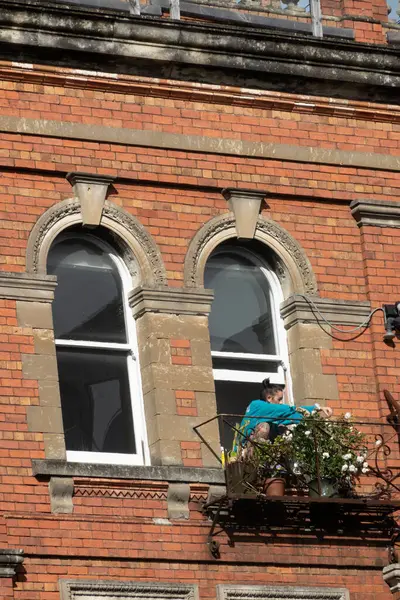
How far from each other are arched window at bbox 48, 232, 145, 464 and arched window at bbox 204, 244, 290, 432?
959 mm

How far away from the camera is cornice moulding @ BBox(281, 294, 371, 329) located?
21.2 m

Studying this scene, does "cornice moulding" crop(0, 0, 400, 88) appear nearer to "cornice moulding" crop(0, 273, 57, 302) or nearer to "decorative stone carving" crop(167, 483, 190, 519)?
"cornice moulding" crop(0, 273, 57, 302)

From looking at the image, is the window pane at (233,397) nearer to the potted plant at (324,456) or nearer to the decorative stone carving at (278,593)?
the potted plant at (324,456)

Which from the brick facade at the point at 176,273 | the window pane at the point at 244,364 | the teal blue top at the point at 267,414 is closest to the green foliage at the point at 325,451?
the teal blue top at the point at 267,414

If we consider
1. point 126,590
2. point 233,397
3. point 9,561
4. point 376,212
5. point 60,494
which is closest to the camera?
point 9,561

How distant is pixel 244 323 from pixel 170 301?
106cm

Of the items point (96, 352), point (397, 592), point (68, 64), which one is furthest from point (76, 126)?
point (397, 592)

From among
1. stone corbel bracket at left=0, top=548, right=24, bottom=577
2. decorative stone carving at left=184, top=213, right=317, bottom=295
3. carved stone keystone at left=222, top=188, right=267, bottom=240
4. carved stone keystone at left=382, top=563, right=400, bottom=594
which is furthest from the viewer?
carved stone keystone at left=222, top=188, right=267, bottom=240

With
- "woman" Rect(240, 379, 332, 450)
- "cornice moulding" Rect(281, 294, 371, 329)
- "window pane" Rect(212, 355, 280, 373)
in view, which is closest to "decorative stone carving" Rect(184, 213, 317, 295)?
"cornice moulding" Rect(281, 294, 371, 329)

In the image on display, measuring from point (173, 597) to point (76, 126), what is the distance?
15.2ft

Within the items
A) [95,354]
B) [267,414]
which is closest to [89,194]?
[95,354]

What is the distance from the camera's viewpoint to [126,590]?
62.8ft

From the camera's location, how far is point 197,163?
2120 cm

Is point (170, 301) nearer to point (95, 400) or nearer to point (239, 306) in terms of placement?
point (239, 306)
